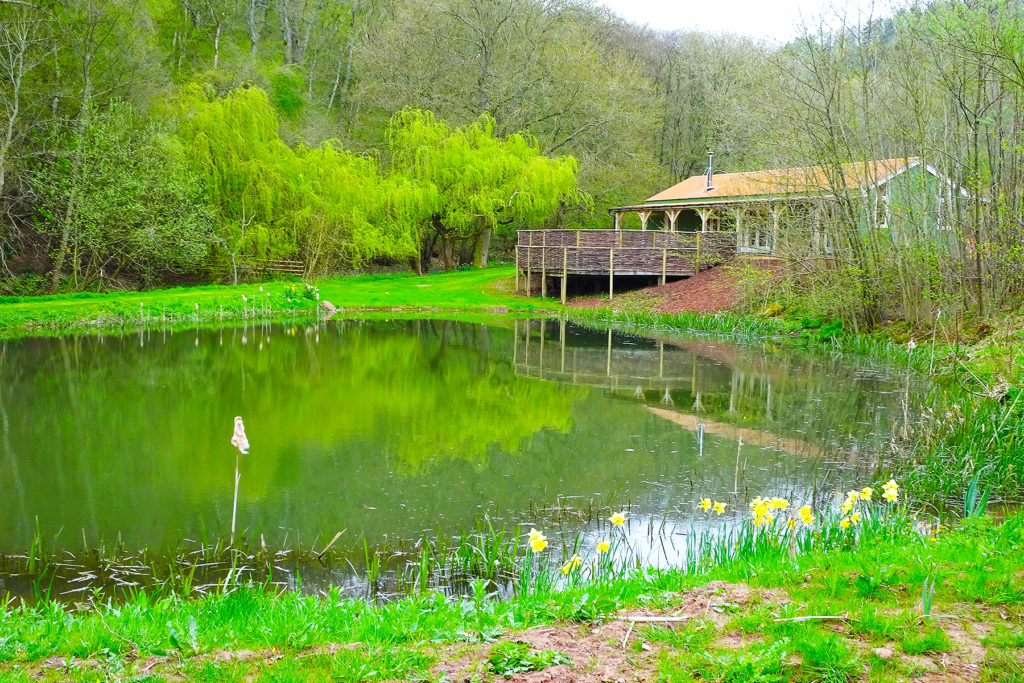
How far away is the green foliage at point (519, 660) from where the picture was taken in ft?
13.0

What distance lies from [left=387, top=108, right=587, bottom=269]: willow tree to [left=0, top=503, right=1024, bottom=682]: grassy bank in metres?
31.8

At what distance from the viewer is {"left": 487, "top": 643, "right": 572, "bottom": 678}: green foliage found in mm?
3971

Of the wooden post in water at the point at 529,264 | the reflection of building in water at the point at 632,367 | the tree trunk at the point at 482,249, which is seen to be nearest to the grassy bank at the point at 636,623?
the reflection of building in water at the point at 632,367

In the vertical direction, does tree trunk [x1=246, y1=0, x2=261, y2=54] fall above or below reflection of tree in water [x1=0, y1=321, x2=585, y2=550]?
above

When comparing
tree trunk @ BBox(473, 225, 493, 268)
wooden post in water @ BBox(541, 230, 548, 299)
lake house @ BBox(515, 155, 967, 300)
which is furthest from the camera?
tree trunk @ BBox(473, 225, 493, 268)

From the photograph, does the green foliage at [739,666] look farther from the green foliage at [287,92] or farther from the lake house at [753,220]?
the green foliage at [287,92]

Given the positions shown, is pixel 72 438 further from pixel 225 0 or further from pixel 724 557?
pixel 225 0

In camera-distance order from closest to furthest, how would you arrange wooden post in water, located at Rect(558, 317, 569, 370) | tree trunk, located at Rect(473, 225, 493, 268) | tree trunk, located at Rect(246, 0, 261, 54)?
wooden post in water, located at Rect(558, 317, 569, 370) → tree trunk, located at Rect(473, 225, 493, 268) → tree trunk, located at Rect(246, 0, 261, 54)

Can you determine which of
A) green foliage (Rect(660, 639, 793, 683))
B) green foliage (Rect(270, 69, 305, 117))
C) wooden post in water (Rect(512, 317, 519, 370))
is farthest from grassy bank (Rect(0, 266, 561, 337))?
green foliage (Rect(660, 639, 793, 683))

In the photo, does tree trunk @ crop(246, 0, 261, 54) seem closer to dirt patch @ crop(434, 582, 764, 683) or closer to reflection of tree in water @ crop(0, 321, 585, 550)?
reflection of tree in water @ crop(0, 321, 585, 550)

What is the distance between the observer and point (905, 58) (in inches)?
664

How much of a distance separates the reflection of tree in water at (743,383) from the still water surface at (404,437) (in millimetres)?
71

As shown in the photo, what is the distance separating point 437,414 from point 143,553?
6.07 metres

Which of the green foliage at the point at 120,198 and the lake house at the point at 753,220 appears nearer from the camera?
the lake house at the point at 753,220
